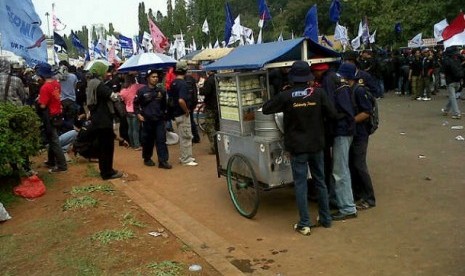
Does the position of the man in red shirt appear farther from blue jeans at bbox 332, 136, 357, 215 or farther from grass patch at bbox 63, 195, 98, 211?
blue jeans at bbox 332, 136, 357, 215

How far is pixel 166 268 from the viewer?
445 centimetres

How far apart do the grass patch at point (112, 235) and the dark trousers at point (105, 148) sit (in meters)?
2.42

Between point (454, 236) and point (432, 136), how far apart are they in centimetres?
550

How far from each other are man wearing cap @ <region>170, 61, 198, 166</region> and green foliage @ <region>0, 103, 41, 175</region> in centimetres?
239

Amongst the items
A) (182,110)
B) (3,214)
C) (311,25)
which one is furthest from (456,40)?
(3,214)

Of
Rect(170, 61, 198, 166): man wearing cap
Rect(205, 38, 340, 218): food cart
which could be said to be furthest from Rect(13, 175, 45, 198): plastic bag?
Rect(205, 38, 340, 218): food cart

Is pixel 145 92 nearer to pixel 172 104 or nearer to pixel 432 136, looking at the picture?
pixel 172 104

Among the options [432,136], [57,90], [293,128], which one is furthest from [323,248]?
[432,136]

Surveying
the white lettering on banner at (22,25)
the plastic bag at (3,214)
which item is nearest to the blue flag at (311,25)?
the white lettering on banner at (22,25)

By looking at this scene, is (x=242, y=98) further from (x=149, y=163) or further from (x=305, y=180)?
(x=149, y=163)

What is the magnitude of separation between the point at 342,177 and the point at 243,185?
1.22 m

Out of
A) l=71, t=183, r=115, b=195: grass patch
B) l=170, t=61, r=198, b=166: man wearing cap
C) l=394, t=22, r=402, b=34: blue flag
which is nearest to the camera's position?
l=71, t=183, r=115, b=195: grass patch

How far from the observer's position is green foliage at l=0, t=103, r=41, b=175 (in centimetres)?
678

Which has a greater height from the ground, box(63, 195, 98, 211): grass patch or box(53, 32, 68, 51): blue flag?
box(53, 32, 68, 51): blue flag
